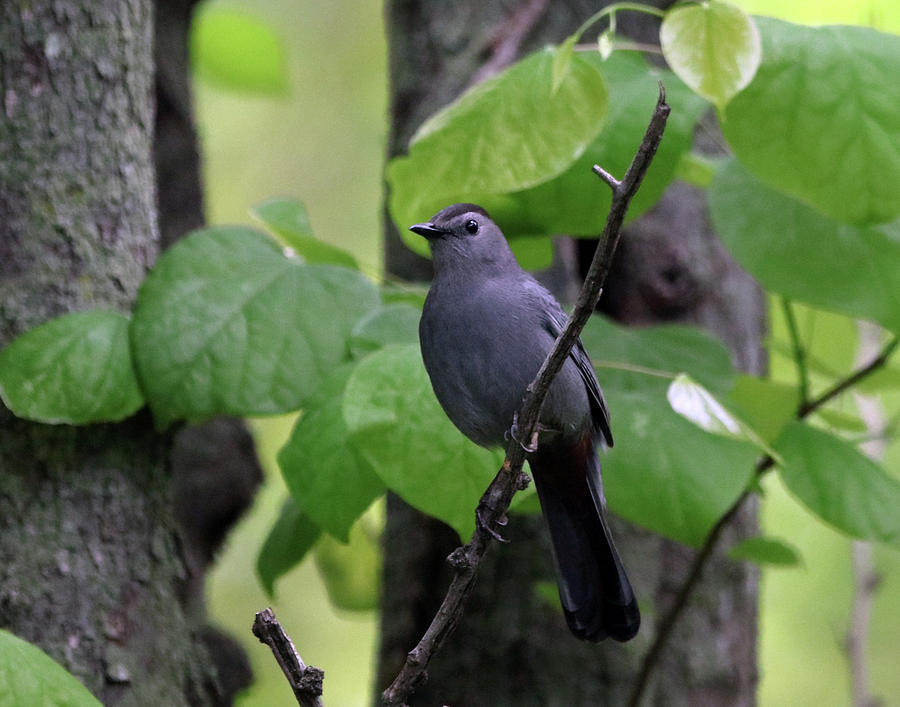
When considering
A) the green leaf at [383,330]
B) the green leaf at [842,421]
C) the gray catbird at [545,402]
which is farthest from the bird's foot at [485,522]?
the green leaf at [842,421]

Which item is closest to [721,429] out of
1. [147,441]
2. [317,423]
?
[317,423]

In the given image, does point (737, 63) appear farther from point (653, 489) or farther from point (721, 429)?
point (653, 489)

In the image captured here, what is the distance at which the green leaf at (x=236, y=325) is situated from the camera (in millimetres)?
1825

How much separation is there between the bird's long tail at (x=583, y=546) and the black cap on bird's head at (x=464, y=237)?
436 millimetres

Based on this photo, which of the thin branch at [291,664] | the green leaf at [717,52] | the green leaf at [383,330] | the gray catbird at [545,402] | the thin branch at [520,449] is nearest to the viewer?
the thin branch at [520,449]

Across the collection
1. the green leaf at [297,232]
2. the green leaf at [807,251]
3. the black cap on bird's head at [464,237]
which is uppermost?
the green leaf at [807,251]

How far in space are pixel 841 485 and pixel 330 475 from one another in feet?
3.19

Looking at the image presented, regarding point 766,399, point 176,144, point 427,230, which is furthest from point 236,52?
point 766,399

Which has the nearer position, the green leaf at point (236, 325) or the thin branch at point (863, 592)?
the green leaf at point (236, 325)

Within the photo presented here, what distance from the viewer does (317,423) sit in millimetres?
1816

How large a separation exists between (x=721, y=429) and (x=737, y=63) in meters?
0.57

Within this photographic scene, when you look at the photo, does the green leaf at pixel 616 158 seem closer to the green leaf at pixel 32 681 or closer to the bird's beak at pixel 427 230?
the bird's beak at pixel 427 230

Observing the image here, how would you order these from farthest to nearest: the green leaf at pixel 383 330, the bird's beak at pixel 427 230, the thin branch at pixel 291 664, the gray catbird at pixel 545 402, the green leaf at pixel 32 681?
the bird's beak at pixel 427 230 < the green leaf at pixel 383 330 < the gray catbird at pixel 545 402 < the green leaf at pixel 32 681 < the thin branch at pixel 291 664

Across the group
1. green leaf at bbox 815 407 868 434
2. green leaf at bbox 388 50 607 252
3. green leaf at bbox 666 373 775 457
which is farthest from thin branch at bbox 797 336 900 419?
green leaf at bbox 388 50 607 252
